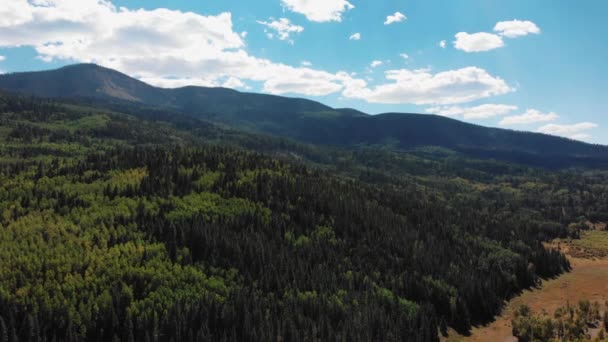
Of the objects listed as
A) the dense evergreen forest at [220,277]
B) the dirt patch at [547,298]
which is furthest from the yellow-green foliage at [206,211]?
the dirt patch at [547,298]

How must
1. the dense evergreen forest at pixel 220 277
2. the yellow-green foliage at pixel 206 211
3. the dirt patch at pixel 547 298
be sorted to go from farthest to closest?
the yellow-green foliage at pixel 206 211
the dirt patch at pixel 547 298
the dense evergreen forest at pixel 220 277

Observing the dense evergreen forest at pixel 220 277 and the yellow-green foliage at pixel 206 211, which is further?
the yellow-green foliage at pixel 206 211

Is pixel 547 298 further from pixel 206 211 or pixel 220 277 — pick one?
pixel 206 211

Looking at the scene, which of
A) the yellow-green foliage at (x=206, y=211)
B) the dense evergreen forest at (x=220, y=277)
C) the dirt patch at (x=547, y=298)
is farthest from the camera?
the yellow-green foliage at (x=206, y=211)

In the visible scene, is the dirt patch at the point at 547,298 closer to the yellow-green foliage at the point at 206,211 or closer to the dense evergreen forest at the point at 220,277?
the dense evergreen forest at the point at 220,277

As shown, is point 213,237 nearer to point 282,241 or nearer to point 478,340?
point 282,241

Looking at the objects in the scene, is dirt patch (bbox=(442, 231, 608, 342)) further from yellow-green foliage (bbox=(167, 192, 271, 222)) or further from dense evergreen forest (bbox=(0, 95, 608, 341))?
yellow-green foliage (bbox=(167, 192, 271, 222))

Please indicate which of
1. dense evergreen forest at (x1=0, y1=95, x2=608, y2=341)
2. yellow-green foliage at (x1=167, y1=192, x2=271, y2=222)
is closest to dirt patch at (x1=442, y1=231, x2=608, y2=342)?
dense evergreen forest at (x1=0, y1=95, x2=608, y2=341)

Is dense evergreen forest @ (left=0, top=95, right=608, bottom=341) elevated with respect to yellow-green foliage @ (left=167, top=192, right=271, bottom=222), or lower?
lower

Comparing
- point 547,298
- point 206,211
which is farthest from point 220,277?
point 547,298

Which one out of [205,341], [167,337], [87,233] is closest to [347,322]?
[205,341]

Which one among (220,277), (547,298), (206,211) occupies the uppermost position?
(206,211)
